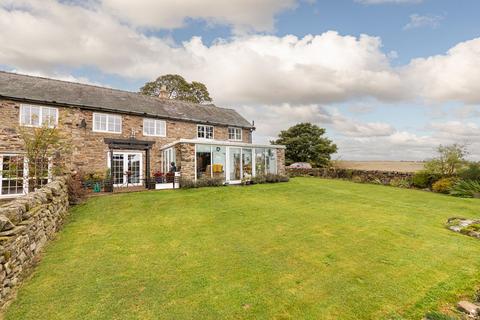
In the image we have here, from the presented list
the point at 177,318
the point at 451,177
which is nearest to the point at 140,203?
the point at 177,318

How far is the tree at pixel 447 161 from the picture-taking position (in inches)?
666

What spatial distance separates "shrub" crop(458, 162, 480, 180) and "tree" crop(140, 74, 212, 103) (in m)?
28.6

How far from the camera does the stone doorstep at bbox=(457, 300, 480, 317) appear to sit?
11.3ft

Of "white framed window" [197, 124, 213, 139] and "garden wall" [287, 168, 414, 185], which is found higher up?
"white framed window" [197, 124, 213, 139]

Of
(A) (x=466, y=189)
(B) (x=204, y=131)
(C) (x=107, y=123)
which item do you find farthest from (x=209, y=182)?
(A) (x=466, y=189)

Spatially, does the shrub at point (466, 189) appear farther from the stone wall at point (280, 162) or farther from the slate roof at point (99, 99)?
the slate roof at point (99, 99)

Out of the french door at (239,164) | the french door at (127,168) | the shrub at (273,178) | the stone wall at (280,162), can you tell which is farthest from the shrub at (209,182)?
the stone wall at (280,162)

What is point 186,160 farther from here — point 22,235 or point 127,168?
point 22,235

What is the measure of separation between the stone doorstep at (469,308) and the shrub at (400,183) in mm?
17458

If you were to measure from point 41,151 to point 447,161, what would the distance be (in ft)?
87.7

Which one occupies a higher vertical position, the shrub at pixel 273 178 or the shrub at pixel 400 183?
the shrub at pixel 273 178

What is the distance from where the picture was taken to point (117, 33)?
49.9 ft

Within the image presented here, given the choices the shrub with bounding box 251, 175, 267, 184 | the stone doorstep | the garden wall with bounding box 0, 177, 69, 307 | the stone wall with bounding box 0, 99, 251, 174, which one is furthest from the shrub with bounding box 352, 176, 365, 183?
the garden wall with bounding box 0, 177, 69, 307

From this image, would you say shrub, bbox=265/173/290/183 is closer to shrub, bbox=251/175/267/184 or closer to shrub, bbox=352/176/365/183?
shrub, bbox=251/175/267/184
